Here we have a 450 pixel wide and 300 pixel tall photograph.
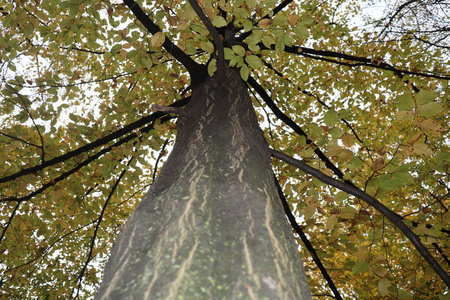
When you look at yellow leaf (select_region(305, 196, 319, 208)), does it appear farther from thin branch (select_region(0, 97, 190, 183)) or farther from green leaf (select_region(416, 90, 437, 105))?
thin branch (select_region(0, 97, 190, 183))

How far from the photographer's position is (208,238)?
0.95 meters

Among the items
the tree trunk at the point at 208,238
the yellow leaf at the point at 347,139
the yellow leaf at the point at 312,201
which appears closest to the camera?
the tree trunk at the point at 208,238

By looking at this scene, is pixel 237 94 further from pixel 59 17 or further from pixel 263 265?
pixel 59 17

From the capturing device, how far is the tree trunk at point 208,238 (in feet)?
2.61

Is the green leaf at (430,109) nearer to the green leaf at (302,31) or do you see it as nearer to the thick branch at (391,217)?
the thick branch at (391,217)

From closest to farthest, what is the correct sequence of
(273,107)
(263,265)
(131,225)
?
(263,265) < (131,225) < (273,107)

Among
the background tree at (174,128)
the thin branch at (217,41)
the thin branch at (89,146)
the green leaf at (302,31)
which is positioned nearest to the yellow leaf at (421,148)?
the background tree at (174,128)

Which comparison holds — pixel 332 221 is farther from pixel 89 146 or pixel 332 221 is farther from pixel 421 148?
pixel 89 146

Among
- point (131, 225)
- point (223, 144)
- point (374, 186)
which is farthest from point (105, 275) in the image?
point (374, 186)

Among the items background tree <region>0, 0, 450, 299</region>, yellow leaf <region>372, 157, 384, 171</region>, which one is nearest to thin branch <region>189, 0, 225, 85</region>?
background tree <region>0, 0, 450, 299</region>

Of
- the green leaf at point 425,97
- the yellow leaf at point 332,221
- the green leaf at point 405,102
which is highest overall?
the green leaf at point 405,102

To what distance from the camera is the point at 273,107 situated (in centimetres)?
386

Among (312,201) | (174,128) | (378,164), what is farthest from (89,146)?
(378,164)

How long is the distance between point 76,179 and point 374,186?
324 cm
